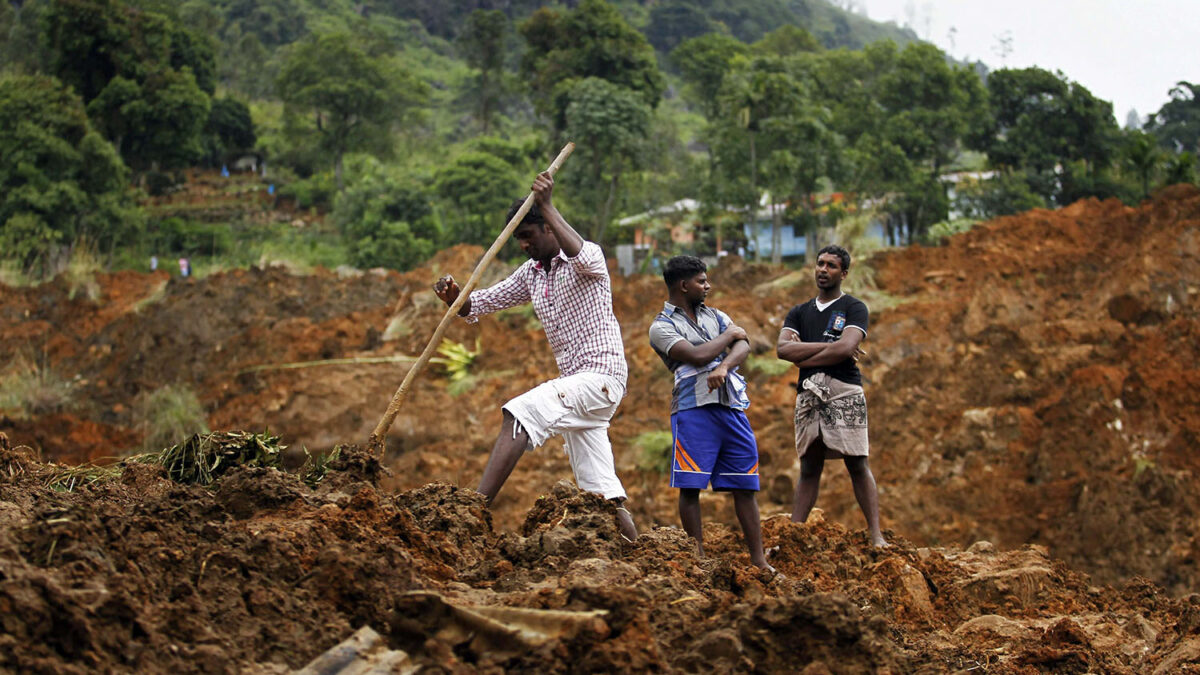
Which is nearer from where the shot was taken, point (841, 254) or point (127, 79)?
point (841, 254)

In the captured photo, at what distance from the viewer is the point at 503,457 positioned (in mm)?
5129

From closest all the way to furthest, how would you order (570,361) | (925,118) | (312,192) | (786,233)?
(570,361), (925,118), (786,233), (312,192)

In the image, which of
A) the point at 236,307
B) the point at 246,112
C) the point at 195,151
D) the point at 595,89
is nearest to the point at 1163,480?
the point at 236,307

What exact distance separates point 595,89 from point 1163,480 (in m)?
20.7

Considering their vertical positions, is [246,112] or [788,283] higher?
[246,112]

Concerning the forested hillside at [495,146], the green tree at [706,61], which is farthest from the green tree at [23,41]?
the green tree at [706,61]

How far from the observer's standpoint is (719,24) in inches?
3511

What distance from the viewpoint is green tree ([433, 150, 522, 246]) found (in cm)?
3297

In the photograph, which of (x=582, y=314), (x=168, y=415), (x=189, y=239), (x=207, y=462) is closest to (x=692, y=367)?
(x=582, y=314)

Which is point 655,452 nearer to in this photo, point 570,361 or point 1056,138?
point 570,361

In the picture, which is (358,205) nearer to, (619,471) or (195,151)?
(195,151)

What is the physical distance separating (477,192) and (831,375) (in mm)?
28292

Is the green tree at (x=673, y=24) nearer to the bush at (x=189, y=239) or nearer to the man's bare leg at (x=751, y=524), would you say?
the bush at (x=189, y=239)

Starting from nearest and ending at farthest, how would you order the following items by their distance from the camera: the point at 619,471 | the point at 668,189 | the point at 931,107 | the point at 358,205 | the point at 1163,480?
the point at 1163,480 → the point at 619,471 → the point at 358,205 → the point at 931,107 → the point at 668,189
